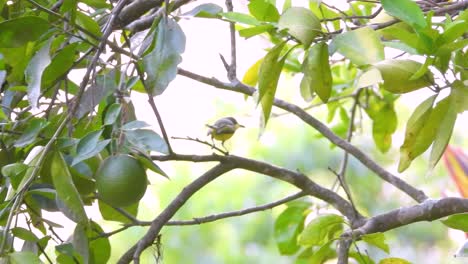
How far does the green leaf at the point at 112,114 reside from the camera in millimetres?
670

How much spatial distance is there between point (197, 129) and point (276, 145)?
0.86 feet

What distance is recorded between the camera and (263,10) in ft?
2.57

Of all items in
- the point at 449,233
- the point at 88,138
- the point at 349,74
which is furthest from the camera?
the point at 449,233

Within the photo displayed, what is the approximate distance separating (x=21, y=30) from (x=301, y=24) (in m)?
0.25

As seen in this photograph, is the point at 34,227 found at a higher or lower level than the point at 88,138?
lower

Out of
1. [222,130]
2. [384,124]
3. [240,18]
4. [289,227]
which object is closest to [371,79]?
[240,18]

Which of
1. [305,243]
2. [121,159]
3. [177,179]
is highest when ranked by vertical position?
[121,159]

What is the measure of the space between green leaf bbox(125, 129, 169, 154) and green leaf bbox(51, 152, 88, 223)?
6 centimetres

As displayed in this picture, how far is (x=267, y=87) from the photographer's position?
754 mm

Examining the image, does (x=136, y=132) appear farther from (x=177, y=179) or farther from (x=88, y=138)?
(x=177, y=179)

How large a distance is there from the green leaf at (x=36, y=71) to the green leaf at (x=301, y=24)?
210 mm

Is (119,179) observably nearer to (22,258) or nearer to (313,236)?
(22,258)

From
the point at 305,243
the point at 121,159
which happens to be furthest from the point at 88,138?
the point at 305,243

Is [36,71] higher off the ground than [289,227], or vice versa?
[36,71]
